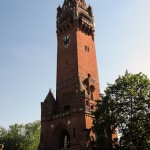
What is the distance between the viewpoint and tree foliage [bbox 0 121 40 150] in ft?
192

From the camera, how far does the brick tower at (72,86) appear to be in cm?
3708

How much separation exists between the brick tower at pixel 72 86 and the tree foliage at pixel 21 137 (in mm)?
20250

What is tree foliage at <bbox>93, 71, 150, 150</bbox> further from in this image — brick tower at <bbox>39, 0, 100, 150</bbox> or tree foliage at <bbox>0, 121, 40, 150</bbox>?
tree foliage at <bbox>0, 121, 40, 150</bbox>

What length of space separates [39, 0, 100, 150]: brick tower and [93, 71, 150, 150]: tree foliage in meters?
5.25

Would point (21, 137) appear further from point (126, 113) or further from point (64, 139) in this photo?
point (126, 113)

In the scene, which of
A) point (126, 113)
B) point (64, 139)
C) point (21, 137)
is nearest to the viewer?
point (126, 113)

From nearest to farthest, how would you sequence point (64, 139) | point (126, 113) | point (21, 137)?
1. point (126, 113)
2. point (64, 139)
3. point (21, 137)

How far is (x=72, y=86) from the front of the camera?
41.8m

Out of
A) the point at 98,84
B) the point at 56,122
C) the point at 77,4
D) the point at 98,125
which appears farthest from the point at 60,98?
the point at 77,4

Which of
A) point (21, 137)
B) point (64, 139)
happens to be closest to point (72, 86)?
point (64, 139)

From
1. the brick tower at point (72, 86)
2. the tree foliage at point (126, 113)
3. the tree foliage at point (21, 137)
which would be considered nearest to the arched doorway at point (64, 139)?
the brick tower at point (72, 86)

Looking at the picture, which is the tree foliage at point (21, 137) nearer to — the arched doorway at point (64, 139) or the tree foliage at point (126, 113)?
the arched doorway at point (64, 139)

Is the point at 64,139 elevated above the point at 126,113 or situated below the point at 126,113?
below

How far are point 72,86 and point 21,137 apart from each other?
87.3ft
